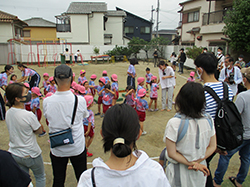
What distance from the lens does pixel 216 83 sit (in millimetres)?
2404

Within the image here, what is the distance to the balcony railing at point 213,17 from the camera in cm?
1641

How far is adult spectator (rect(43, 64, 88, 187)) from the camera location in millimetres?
2213

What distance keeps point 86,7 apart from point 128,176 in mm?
27719

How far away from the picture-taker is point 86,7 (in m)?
25.3

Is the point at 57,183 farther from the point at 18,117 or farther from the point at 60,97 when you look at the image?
the point at 60,97

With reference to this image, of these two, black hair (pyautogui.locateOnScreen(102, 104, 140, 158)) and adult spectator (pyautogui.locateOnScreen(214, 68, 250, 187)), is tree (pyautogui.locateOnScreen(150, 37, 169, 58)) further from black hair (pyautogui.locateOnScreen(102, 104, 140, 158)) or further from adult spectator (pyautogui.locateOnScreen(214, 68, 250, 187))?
black hair (pyautogui.locateOnScreen(102, 104, 140, 158))

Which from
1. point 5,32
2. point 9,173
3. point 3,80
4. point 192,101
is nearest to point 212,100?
point 192,101

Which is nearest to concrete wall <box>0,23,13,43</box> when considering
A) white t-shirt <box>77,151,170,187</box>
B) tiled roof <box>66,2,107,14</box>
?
tiled roof <box>66,2,107,14</box>

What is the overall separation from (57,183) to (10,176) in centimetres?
131

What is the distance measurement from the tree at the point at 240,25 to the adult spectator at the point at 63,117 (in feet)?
41.7

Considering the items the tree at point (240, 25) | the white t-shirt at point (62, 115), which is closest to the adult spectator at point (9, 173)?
the white t-shirt at point (62, 115)

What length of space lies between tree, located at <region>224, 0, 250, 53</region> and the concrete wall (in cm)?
2284

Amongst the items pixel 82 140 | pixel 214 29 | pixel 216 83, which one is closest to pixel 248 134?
pixel 216 83

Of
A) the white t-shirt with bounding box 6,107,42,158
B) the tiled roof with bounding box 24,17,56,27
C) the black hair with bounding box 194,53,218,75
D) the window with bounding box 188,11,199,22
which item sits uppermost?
the tiled roof with bounding box 24,17,56,27
